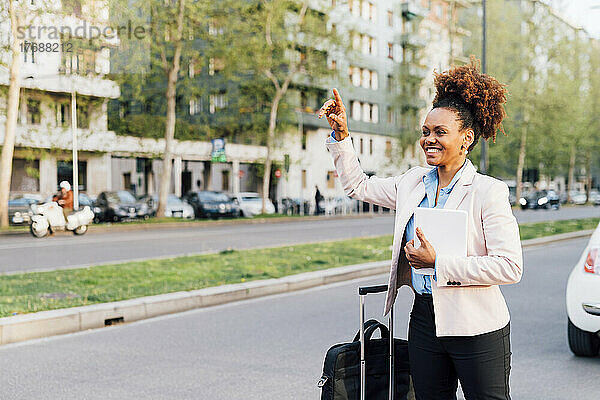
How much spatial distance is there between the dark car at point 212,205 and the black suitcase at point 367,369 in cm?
3003

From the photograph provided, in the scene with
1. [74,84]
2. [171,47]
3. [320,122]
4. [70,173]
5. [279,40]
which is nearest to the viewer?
[74,84]

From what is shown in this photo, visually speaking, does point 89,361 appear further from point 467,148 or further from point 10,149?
point 10,149

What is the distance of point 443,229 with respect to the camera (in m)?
2.46

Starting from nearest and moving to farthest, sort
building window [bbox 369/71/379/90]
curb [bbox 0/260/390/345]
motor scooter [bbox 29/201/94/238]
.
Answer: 1. curb [bbox 0/260/390/345]
2. motor scooter [bbox 29/201/94/238]
3. building window [bbox 369/71/379/90]

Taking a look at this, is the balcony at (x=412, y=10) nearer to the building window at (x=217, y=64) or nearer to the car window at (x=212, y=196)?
the building window at (x=217, y=64)

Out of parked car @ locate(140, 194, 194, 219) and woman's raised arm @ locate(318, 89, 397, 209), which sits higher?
woman's raised arm @ locate(318, 89, 397, 209)

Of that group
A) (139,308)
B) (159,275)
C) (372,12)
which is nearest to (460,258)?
(139,308)

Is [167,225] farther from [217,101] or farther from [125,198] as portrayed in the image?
[217,101]

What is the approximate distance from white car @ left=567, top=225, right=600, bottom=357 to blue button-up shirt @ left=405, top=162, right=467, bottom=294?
130 inches

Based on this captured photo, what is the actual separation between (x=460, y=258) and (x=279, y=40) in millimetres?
34545

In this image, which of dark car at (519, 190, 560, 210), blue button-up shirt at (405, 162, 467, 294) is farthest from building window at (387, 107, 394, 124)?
blue button-up shirt at (405, 162, 467, 294)

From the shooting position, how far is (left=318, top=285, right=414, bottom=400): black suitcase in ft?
9.30

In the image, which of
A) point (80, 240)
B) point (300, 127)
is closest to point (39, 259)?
point (80, 240)

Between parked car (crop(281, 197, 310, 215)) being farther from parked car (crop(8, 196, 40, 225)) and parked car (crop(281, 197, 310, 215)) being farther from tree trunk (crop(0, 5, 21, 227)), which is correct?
tree trunk (crop(0, 5, 21, 227))
